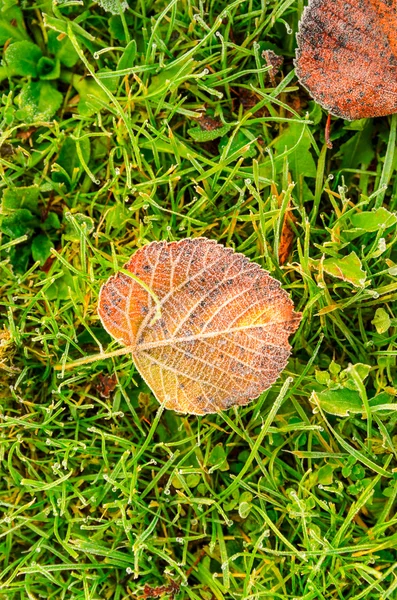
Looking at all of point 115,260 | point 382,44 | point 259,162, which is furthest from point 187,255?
point 382,44

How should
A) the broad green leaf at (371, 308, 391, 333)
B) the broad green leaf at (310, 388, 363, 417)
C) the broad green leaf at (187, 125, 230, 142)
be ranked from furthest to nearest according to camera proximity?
the broad green leaf at (187, 125, 230, 142), the broad green leaf at (371, 308, 391, 333), the broad green leaf at (310, 388, 363, 417)

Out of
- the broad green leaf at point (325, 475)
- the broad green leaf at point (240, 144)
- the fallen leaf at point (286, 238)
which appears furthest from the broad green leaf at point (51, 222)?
the broad green leaf at point (325, 475)

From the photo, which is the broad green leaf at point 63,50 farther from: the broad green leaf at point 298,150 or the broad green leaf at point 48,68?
the broad green leaf at point 298,150

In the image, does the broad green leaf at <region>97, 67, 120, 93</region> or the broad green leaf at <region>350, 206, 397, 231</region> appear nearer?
the broad green leaf at <region>350, 206, 397, 231</region>

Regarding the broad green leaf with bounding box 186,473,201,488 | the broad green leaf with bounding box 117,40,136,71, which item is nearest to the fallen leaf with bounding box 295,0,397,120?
the broad green leaf with bounding box 117,40,136,71

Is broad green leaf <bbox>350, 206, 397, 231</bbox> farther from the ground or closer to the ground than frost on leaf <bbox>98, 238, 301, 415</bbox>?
farther from the ground

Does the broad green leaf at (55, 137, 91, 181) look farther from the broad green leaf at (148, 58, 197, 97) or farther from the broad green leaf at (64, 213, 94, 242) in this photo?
the broad green leaf at (148, 58, 197, 97)

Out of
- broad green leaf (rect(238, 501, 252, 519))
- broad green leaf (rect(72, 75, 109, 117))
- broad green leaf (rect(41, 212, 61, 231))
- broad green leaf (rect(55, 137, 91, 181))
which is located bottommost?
broad green leaf (rect(238, 501, 252, 519))
